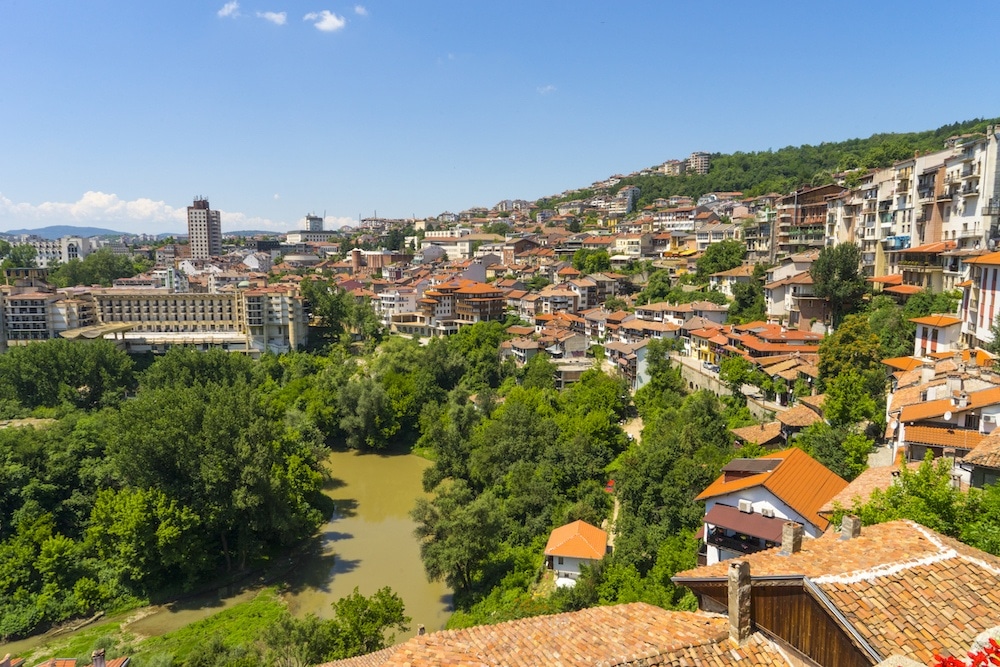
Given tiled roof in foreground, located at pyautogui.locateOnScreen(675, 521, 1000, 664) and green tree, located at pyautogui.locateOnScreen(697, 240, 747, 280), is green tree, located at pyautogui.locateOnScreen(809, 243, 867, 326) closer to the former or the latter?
green tree, located at pyautogui.locateOnScreen(697, 240, 747, 280)

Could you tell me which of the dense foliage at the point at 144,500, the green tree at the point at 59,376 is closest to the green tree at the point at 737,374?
the dense foliage at the point at 144,500

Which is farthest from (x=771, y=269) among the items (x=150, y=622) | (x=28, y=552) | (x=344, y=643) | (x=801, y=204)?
(x=28, y=552)

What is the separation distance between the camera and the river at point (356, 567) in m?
15.5

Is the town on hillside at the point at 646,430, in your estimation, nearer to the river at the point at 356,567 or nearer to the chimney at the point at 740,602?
the chimney at the point at 740,602

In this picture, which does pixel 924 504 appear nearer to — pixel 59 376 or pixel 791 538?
pixel 791 538

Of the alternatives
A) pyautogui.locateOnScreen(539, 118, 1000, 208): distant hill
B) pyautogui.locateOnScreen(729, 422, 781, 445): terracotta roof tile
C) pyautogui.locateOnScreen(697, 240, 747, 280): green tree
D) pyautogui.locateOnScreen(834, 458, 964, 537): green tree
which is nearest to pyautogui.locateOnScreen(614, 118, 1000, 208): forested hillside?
pyautogui.locateOnScreen(539, 118, 1000, 208): distant hill

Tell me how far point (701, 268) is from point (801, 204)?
251 inches

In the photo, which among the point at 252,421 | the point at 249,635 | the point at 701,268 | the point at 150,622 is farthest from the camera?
the point at 701,268

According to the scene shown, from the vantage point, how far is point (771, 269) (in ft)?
96.2

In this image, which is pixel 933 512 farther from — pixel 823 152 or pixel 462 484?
pixel 823 152

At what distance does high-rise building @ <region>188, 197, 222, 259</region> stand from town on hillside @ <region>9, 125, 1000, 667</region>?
56.7m

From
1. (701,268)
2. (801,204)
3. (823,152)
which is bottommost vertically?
(701,268)

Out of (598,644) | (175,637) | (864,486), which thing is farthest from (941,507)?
(175,637)

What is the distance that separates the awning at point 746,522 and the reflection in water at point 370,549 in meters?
7.26
